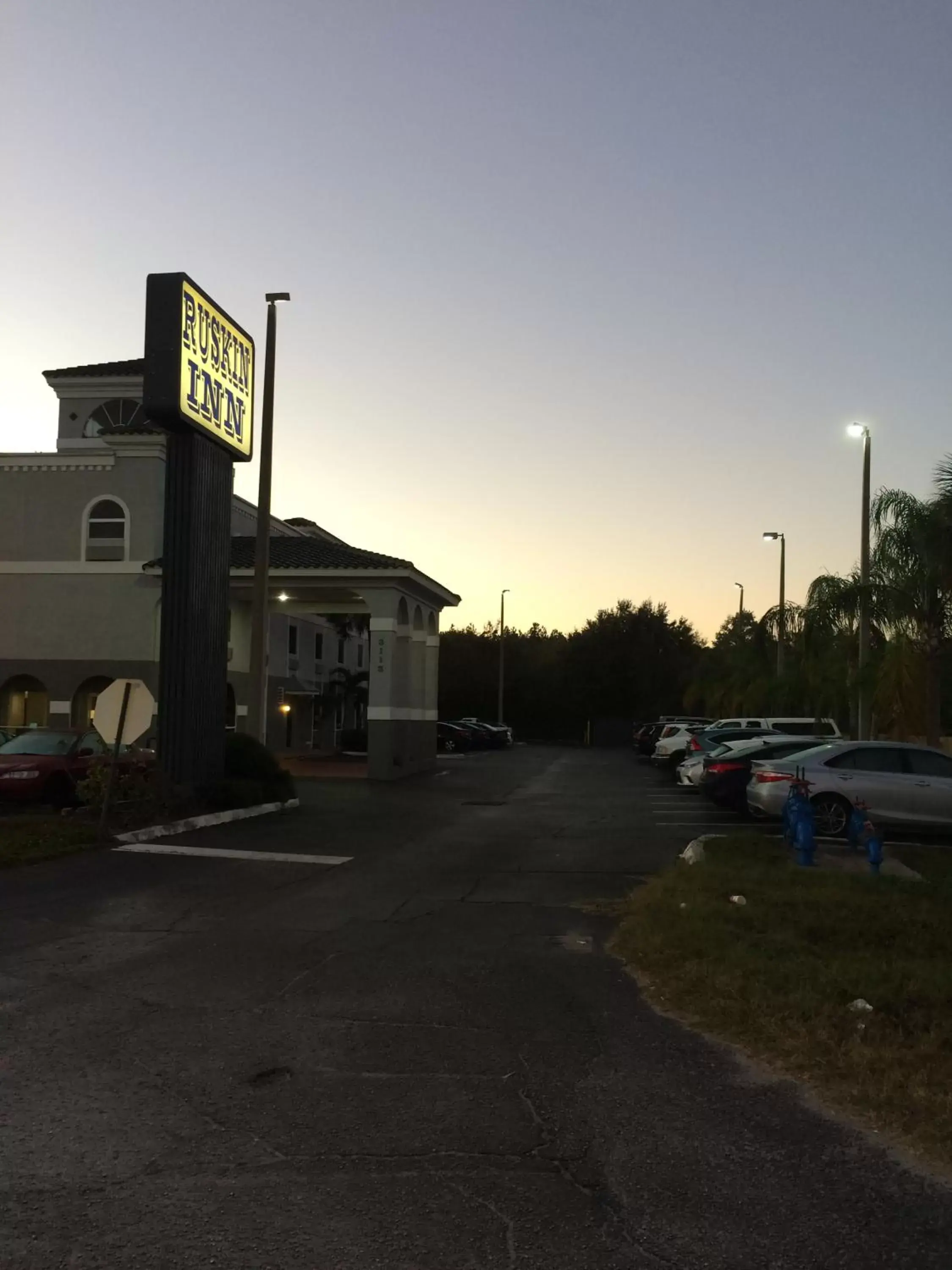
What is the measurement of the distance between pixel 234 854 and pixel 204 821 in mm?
3457

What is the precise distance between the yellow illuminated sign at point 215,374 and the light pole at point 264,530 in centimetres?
185

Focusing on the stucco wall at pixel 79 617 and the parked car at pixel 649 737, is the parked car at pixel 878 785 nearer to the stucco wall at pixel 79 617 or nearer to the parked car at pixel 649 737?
the stucco wall at pixel 79 617

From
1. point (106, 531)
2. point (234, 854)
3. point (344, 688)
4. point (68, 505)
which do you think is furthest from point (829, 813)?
point (344, 688)

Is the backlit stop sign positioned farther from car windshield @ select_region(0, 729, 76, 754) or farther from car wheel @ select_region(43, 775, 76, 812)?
car wheel @ select_region(43, 775, 76, 812)

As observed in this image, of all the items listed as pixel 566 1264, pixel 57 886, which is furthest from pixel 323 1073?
pixel 57 886

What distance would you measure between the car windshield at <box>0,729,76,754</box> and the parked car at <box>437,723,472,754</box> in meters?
32.5

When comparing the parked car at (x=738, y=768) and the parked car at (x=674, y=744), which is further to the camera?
the parked car at (x=674, y=744)

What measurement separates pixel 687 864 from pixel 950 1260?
9.22 m

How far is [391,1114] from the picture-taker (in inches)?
214

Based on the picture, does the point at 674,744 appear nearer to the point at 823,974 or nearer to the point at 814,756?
the point at 814,756

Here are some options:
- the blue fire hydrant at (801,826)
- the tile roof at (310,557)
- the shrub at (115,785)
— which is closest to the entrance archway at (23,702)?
the tile roof at (310,557)

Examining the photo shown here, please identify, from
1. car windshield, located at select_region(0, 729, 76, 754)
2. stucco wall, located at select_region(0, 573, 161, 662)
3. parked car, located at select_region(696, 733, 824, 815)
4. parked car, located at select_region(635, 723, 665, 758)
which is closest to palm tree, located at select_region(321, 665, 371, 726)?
parked car, located at select_region(635, 723, 665, 758)

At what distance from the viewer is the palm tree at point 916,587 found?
79.1 feet

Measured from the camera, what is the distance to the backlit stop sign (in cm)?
1845
